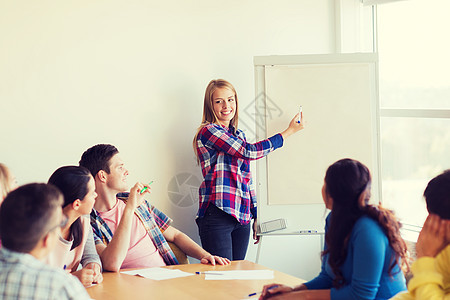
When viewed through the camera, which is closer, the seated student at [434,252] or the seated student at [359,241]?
the seated student at [434,252]

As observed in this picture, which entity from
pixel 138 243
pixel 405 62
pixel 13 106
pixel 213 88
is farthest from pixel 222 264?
pixel 405 62

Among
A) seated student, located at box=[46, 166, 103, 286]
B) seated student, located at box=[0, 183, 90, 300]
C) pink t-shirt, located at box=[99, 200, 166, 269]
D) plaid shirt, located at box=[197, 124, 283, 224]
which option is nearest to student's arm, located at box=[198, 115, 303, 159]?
plaid shirt, located at box=[197, 124, 283, 224]

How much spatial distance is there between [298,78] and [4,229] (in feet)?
7.94

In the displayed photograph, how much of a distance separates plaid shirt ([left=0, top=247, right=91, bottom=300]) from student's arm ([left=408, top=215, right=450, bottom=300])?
3.18 ft

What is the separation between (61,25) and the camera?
11.3 ft

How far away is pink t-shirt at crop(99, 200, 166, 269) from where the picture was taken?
288 centimetres

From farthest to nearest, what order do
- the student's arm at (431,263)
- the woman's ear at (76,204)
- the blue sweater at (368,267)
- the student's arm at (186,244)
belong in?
the student's arm at (186,244) < the woman's ear at (76,204) < the blue sweater at (368,267) < the student's arm at (431,263)

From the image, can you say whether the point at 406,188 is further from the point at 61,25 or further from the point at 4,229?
the point at 4,229

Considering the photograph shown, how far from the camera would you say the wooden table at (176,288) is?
2191 millimetres

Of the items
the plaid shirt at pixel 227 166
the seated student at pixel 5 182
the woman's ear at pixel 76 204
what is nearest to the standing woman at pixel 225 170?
the plaid shirt at pixel 227 166

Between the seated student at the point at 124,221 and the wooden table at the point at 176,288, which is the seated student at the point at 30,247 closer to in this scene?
the wooden table at the point at 176,288

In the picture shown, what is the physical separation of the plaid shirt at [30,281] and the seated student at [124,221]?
1.17m

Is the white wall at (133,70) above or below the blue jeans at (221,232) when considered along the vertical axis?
above

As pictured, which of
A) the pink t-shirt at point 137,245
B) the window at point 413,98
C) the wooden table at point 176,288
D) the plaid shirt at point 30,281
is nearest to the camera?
the plaid shirt at point 30,281
